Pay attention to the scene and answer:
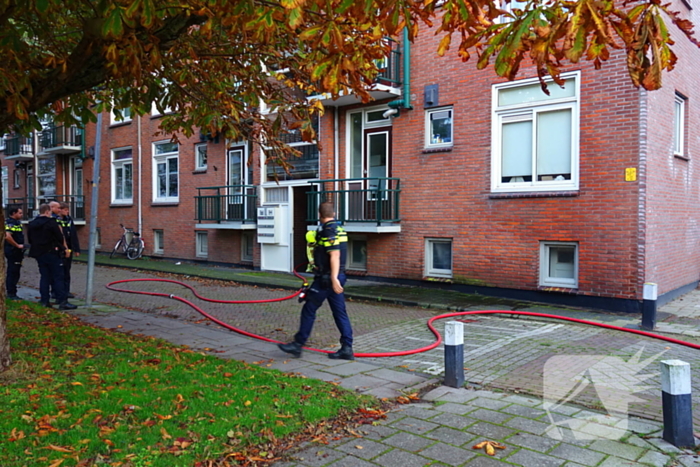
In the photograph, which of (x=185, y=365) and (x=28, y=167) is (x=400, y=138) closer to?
(x=185, y=365)

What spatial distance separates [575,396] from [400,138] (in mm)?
9171

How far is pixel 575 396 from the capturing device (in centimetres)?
540

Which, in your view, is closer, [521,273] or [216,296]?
[521,273]

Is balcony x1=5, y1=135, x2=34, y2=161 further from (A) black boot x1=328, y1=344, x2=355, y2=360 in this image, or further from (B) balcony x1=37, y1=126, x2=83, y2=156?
(A) black boot x1=328, y1=344, x2=355, y2=360

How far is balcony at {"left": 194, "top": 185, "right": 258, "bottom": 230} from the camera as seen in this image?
Answer: 17.7m

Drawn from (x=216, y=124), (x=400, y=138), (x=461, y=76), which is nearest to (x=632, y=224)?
(x=461, y=76)

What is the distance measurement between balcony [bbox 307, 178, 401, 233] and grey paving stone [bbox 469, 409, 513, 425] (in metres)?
8.51

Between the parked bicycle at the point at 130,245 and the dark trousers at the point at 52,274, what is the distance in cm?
1122

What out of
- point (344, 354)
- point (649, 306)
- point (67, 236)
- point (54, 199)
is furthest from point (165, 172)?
point (649, 306)

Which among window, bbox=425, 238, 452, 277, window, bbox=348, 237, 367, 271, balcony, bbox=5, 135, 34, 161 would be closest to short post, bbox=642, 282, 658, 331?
window, bbox=425, 238, 452, 277

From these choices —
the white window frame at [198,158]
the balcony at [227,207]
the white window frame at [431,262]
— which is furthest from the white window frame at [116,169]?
the white window frame at [431,262]

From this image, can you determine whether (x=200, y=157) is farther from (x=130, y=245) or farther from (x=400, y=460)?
(x=400, y=460)

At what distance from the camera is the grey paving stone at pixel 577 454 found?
12.9ft

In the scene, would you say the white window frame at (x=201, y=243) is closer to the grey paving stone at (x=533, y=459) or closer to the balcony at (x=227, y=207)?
the balcony at (x=227, y=207)
